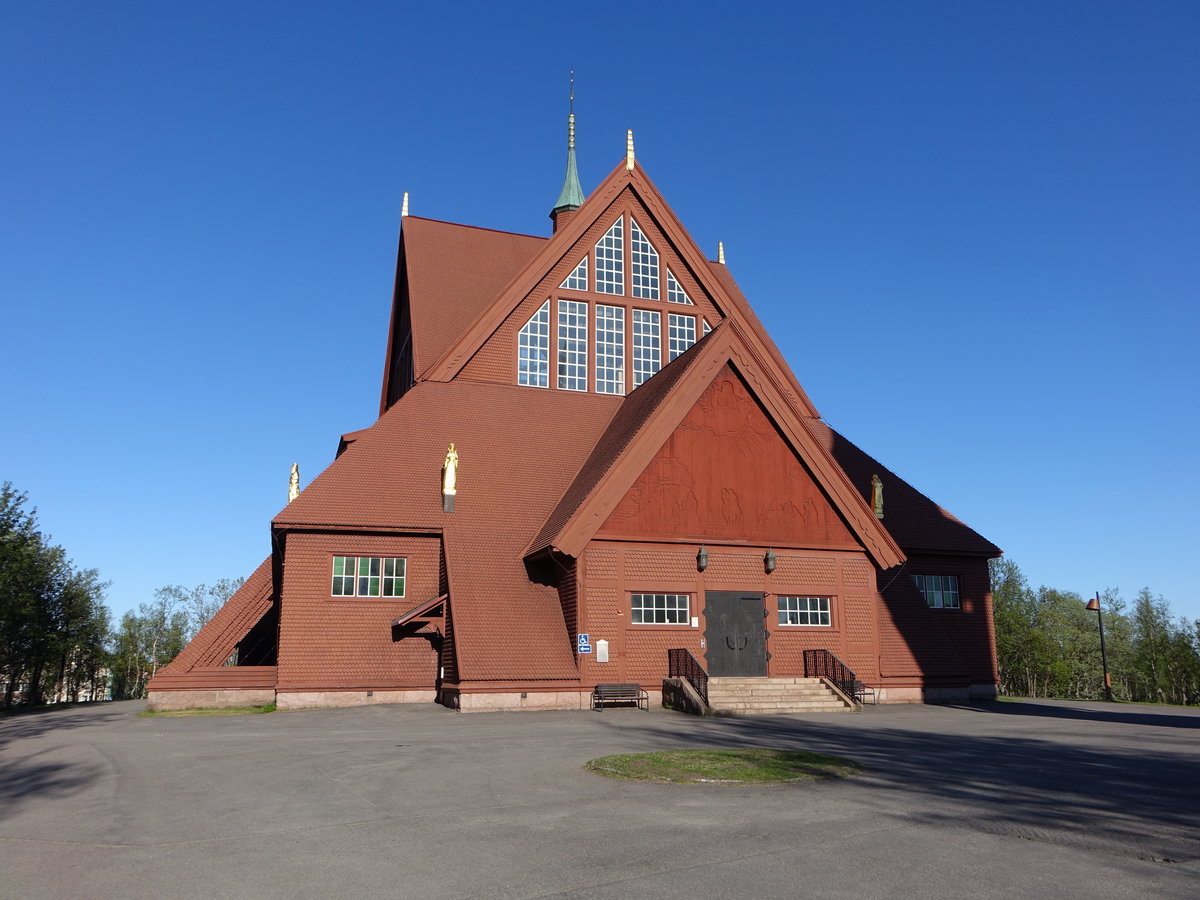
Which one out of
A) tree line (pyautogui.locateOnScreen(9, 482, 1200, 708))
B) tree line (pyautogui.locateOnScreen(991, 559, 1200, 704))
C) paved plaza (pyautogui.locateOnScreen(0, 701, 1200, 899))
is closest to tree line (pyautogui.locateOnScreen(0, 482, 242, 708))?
tree line (pyautogui.locateOnScreen(9, 482, 1200, 708))

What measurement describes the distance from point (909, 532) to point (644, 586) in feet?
39.2

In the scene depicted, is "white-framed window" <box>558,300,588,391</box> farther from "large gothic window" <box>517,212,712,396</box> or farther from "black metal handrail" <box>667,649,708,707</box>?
"black metal handrail" <box>667,649,708,707</box>

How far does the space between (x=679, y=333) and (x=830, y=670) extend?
1444 cm

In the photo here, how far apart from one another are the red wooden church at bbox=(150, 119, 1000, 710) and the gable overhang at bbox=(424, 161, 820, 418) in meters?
0.15

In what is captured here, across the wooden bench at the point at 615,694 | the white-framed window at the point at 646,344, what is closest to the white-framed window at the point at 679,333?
the white-framed window at the point at 646,344

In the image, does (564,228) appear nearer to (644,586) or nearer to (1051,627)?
(644,586)

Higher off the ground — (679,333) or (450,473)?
(679,333)

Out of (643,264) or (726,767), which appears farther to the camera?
(643,264)

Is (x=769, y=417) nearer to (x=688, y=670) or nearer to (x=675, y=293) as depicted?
(x=688, y=670)

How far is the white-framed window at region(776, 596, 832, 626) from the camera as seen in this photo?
25.6 meters

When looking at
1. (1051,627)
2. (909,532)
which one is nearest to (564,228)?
(909,532)

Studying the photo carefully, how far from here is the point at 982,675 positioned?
30.1 metres

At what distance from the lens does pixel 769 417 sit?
85.7 feet

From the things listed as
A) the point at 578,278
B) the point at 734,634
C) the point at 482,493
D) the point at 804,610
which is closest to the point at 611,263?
the point at 578,278
